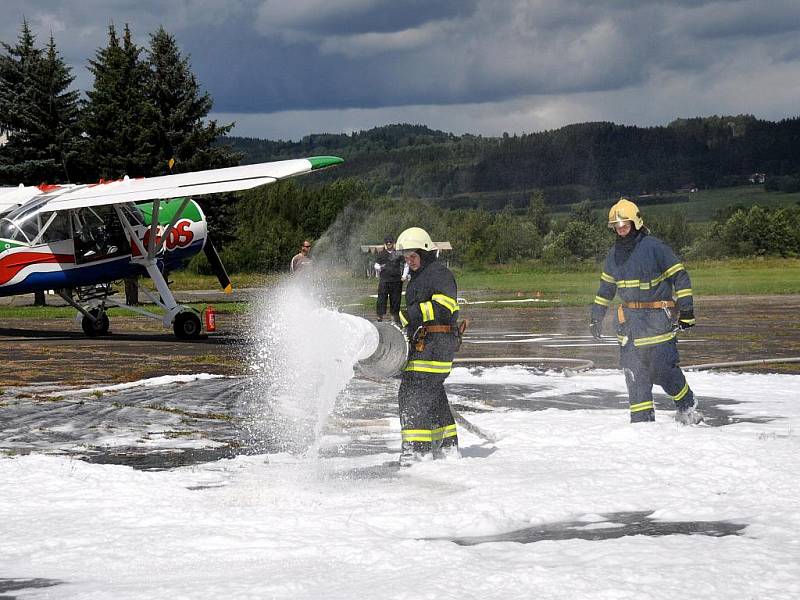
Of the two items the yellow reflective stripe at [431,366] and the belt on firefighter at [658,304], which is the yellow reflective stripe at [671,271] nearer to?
the belt on firefighter at [658,304]

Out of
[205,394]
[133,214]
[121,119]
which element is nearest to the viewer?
[205,394]

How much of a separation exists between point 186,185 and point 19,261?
3432 mm

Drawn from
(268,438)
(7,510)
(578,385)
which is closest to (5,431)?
(268,438)

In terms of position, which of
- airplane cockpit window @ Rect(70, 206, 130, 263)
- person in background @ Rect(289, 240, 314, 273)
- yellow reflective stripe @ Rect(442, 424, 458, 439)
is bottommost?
yellow reflective stripe @ Rect(442, 424, 458, 439)

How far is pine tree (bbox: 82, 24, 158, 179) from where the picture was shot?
40031 mm

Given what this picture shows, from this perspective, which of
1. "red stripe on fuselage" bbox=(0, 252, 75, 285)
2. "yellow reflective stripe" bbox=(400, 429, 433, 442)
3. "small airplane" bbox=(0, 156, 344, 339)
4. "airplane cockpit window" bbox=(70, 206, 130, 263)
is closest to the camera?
"yellow reflective stripe" bbox=(400, 429, 433, 442)

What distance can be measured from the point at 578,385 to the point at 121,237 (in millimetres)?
10768

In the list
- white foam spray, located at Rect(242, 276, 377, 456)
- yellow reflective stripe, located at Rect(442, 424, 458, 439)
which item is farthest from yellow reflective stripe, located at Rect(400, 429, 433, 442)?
white foam spray, located at Rect(242, 276, 377, 456)

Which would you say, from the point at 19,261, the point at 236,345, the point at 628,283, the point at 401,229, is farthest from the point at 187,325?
the point at 401,229

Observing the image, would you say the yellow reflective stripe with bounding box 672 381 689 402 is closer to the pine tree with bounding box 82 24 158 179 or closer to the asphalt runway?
the asphalt runway

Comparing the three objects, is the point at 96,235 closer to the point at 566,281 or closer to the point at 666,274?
the point at 666,274

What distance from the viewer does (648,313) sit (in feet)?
32.6

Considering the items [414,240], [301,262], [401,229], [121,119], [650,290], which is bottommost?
[650,290]

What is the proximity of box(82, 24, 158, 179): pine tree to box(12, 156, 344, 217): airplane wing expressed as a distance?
19.3m
